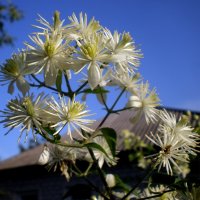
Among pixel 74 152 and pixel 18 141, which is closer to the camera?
pixel 18 141

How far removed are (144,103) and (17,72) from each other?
0.28 m

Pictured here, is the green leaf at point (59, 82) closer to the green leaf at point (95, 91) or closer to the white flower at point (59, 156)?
→ the green leaf at point (95, 91)

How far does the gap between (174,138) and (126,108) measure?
4.7 inches

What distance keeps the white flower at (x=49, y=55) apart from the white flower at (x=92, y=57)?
1.0 inches

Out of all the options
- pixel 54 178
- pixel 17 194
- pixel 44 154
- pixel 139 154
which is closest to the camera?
pixel 44 154

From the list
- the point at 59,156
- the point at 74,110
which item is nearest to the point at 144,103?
the point at 74,110

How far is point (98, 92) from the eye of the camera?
87 cm

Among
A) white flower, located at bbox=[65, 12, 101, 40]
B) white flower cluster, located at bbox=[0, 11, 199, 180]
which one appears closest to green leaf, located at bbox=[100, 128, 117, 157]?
white flower cluster, located at bbox=[0, 11, 199, 180]

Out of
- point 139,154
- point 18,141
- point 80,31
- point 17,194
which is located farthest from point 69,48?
point 17,194

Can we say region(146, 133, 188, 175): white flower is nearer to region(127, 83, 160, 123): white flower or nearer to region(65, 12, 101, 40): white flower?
region(127, 83, 160, 123): white flower

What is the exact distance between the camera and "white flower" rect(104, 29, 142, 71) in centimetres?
84

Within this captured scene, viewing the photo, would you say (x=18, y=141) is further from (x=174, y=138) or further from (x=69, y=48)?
(x=174, y=138)

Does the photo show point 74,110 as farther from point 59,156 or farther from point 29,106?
point 59,156

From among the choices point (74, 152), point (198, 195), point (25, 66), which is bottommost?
point (198, 195)
